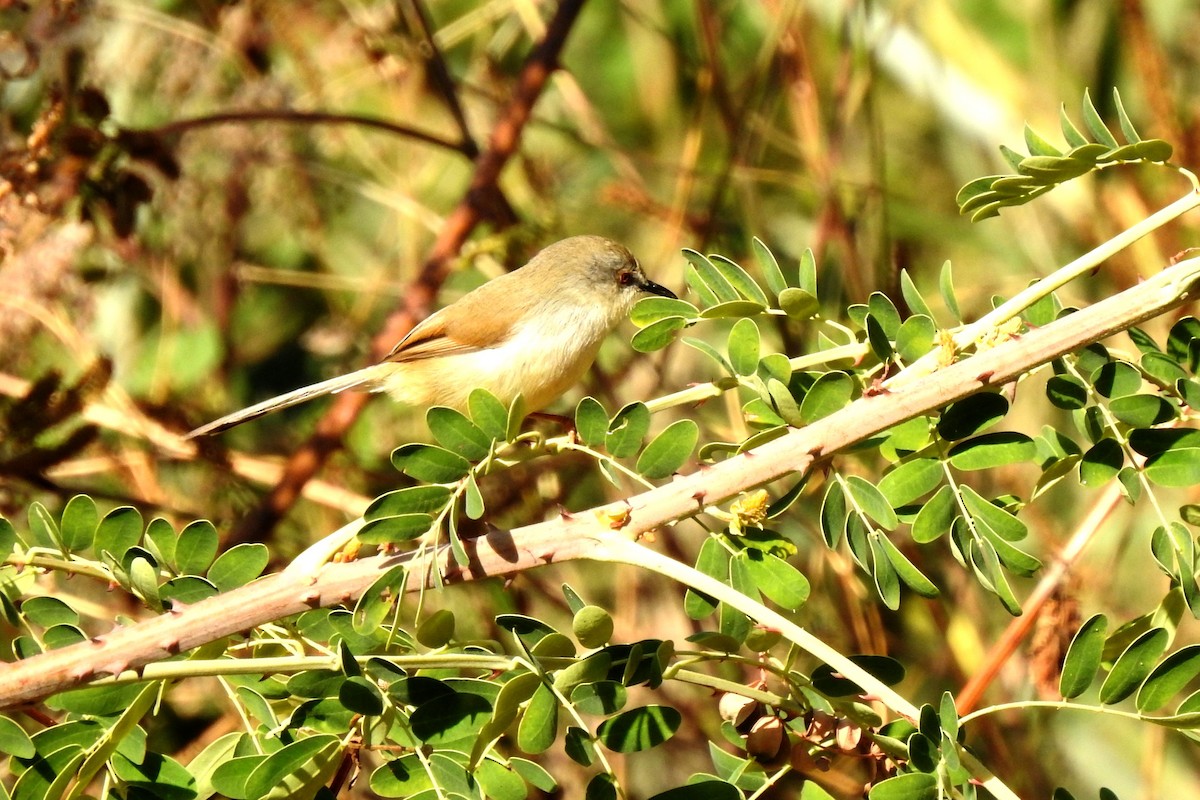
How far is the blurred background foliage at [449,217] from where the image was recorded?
3.79 m

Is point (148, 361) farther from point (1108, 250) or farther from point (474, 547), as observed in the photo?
point (1108, 250)

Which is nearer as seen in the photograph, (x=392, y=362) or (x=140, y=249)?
(x=392, y=362)

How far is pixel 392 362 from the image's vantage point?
13.0 ft

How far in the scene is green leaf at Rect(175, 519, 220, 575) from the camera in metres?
2.03

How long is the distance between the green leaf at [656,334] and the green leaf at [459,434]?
16.1 inches

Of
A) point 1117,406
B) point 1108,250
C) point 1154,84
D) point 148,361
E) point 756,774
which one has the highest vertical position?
point 1154,84

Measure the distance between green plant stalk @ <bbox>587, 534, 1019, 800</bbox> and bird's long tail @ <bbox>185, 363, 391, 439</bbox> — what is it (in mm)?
1864

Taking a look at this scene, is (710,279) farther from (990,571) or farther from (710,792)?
(710,792)

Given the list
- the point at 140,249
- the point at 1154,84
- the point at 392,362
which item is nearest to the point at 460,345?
the point at 392,362

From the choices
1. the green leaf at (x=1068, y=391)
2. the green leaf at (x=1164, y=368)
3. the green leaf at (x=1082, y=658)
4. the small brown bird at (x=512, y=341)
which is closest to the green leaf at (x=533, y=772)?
the green leaf at (x=1082, y=658)

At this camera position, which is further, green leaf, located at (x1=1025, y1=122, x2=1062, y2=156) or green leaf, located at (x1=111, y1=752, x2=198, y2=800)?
green leaf, located at (x1=1025, y1=122, x2=1062, y2=156)

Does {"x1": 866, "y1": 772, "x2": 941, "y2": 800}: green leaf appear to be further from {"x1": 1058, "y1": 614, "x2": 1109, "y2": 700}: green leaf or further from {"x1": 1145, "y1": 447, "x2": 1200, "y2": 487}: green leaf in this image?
{"x1": 1145, "y1": 447, "x2": 1200, "y2": 487}: green leaf

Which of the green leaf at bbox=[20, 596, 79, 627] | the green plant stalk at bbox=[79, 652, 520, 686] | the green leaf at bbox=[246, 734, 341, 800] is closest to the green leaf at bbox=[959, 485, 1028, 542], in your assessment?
the green plant stalk at bbox=[79, 652, 520, 686]

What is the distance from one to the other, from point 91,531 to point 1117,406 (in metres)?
1.82
